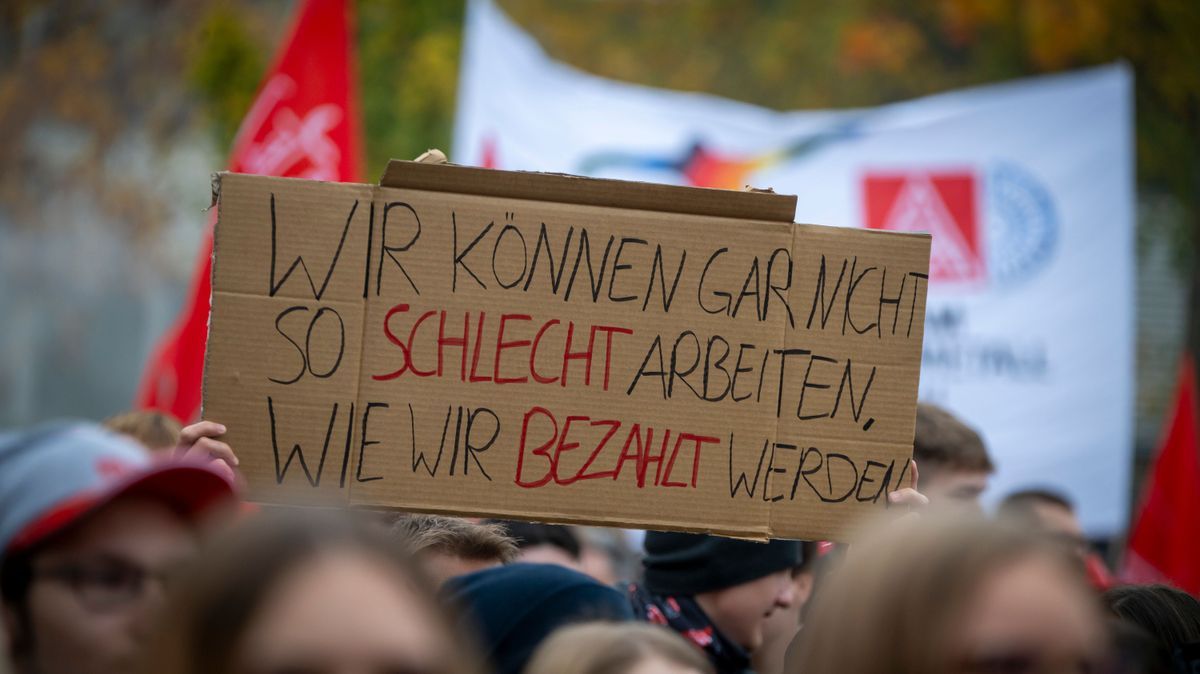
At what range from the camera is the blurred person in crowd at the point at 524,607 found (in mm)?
2672

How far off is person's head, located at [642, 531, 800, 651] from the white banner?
14.1ft

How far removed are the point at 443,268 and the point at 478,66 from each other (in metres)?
4.77

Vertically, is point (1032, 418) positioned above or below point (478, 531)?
above

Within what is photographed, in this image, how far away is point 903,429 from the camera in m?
2.87

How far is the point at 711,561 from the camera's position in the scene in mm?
3359

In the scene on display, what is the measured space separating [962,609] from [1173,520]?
6.43 m

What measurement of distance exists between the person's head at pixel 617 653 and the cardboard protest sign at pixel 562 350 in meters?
0.50

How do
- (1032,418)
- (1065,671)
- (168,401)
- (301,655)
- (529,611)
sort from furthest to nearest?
1. (1032,418)
2. (168,401)
3. (529,611)
4. (1065,671)
5. (301,655)

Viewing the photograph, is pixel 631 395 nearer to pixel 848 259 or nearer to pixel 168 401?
pixel 848 259

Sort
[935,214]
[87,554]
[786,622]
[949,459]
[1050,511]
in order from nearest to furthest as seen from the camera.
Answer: [87,554] → [786,622] → [949,459] → [1050,511] → [935,214]

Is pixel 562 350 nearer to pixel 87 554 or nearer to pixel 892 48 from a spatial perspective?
pixel 87 554

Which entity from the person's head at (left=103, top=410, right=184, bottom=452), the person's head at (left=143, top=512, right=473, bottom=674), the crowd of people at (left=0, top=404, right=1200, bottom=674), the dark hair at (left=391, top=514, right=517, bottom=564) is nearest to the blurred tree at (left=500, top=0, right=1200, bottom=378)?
Answer: the person's head at (left=103, top=410, right=184, bottom=452)

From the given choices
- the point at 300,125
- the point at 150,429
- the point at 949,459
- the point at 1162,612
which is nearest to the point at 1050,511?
the point at 949,459

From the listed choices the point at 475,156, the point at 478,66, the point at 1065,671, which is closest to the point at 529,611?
the point at 1065,671
